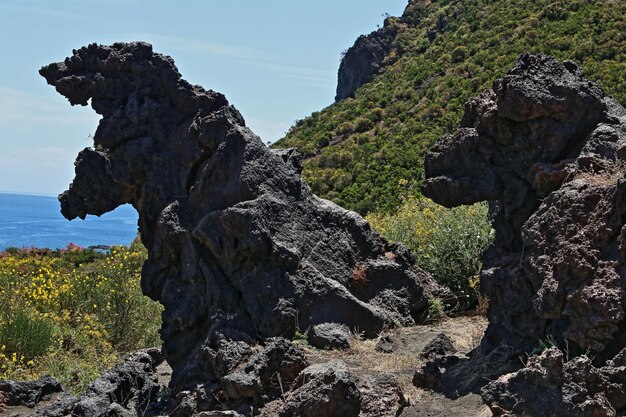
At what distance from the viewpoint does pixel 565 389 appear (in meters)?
4.99

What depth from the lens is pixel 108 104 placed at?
29.4 feet

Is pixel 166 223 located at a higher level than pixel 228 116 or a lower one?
lower

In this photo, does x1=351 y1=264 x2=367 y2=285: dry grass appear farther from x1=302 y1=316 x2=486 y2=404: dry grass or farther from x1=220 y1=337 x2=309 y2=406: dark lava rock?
x1=220 y1=337 x2=309 y2=406: dark lava rock

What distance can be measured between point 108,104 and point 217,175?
186cm

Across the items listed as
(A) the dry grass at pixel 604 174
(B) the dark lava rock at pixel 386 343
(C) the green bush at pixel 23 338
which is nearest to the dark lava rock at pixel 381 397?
(B) the dark lava rock at pixel 386 343

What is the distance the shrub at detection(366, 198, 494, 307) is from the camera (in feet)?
32.4

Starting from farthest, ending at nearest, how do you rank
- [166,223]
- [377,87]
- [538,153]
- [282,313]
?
[377,87]
[166,223]
[282,313]
[538,153]

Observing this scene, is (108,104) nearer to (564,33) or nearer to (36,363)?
(36,363)

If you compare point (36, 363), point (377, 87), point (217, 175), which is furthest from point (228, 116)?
point (377, 87)

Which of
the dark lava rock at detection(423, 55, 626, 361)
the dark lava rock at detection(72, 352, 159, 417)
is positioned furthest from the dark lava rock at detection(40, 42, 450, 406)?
the dark lava rock at detection(423, 55, 626, 361)

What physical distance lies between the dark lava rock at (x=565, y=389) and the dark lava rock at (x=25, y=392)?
5.39m

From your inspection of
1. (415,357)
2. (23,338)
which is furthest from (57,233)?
(415,357)

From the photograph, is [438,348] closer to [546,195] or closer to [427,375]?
[427,375]

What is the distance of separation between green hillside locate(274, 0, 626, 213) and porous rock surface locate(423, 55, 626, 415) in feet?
64.4
